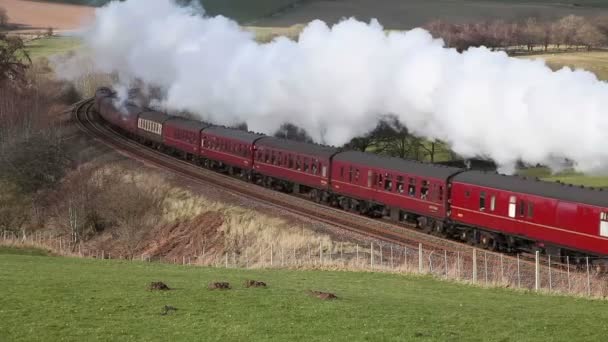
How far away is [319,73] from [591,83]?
24411mm

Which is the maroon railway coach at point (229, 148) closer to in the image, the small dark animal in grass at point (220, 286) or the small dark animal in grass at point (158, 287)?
the small dark animal in grass at point (220, 286)

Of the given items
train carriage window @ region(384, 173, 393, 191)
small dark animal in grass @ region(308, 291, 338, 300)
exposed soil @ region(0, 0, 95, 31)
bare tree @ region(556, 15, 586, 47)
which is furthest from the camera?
exposed soil @ region(0, 0, 95, 31)

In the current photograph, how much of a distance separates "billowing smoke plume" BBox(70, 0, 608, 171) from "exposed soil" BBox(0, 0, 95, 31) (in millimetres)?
37805

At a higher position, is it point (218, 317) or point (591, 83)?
point (591, 83)

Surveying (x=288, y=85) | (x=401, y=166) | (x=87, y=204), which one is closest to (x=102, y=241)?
(x=87, y=204)

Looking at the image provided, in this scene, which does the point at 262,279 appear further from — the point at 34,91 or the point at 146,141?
the point at 34,91

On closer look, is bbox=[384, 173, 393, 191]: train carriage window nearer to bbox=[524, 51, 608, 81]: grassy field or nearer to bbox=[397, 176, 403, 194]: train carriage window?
bbox=[397, 176, 403, 194]: train carriage window

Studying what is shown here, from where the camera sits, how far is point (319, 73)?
53.3m

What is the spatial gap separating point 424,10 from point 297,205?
90809 mm

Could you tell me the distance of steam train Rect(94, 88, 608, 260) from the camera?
31391 mm

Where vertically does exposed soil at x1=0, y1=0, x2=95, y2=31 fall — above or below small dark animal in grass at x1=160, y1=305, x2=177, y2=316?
above

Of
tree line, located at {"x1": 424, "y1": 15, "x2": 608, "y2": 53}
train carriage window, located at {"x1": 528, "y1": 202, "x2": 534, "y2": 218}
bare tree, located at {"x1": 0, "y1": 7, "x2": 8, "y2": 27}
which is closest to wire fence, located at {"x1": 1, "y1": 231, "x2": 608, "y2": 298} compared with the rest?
train carriage window, located at {"x1": 528, "y1": 202, "x2": 534, "y2": 218}

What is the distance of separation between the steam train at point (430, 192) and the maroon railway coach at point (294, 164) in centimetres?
6

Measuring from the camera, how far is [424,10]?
132 metres
